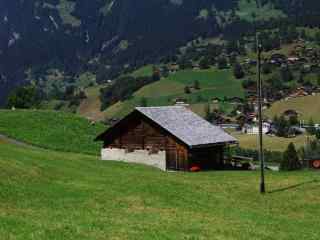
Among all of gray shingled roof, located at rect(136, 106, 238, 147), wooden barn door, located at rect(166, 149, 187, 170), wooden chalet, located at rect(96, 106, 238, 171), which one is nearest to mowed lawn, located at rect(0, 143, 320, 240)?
wooden barn door, located at rect(166, 149, 187, 170)

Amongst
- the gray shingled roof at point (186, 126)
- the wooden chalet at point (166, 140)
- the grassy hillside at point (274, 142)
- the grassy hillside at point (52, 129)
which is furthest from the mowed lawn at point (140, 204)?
the grassy hillside at point (274, 142)

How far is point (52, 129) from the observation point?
238 feet

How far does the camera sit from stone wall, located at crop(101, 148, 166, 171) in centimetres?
5366

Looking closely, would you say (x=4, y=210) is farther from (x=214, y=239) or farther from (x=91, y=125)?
(x=91, y=125)

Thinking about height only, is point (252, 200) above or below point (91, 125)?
below

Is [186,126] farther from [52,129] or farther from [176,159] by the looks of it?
[52,129]

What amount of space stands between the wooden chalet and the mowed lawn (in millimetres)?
7823

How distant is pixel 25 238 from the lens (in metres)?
18.9

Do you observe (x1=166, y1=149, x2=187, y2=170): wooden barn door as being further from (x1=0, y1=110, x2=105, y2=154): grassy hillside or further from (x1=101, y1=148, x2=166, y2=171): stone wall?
(x1=0, y1=110, x2=105, y2=154): grassy hillside

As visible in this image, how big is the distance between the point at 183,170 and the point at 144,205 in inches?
907

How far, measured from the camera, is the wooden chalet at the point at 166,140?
52688 millimetres

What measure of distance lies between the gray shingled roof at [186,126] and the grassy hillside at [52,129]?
39.1ft

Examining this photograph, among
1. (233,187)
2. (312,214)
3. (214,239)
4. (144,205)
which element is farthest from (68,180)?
(214,239)

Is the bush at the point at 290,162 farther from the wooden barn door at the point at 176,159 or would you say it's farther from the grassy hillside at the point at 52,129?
the grassy hillside at the point at 52,129
